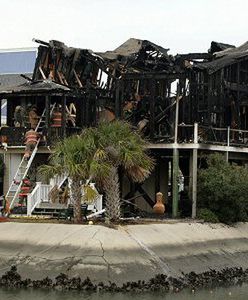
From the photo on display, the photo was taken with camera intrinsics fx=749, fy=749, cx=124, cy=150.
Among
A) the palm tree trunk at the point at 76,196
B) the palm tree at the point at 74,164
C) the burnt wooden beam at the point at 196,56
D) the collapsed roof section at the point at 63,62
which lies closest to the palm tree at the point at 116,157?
the palm tree at the point at 74,164

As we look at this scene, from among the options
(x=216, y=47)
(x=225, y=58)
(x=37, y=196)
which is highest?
(x=216, y=47)

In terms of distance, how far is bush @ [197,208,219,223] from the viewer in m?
35.6

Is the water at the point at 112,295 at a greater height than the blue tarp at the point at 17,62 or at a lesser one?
lesser

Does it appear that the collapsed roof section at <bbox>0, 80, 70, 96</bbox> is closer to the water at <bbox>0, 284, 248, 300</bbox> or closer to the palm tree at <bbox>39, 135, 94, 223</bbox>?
the palm tree at <bbox>39, 135, 94, 223</bbox>

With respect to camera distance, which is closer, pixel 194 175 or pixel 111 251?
pixel 111 251

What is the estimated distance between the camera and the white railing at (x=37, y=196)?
3531 cm

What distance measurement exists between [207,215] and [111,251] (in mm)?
8677

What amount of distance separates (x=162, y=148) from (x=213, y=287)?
37.4 feet

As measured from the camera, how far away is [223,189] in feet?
116

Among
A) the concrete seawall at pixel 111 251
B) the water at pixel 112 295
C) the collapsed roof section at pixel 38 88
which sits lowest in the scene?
the water at pixel 112 295

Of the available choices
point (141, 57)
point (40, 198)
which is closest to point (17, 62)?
point (141, 57)

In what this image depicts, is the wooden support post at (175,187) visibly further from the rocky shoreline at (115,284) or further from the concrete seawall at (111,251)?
the rocky shoreline at (115,284)

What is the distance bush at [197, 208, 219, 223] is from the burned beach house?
29.4 inches

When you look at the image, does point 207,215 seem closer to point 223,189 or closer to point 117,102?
point 223,189
